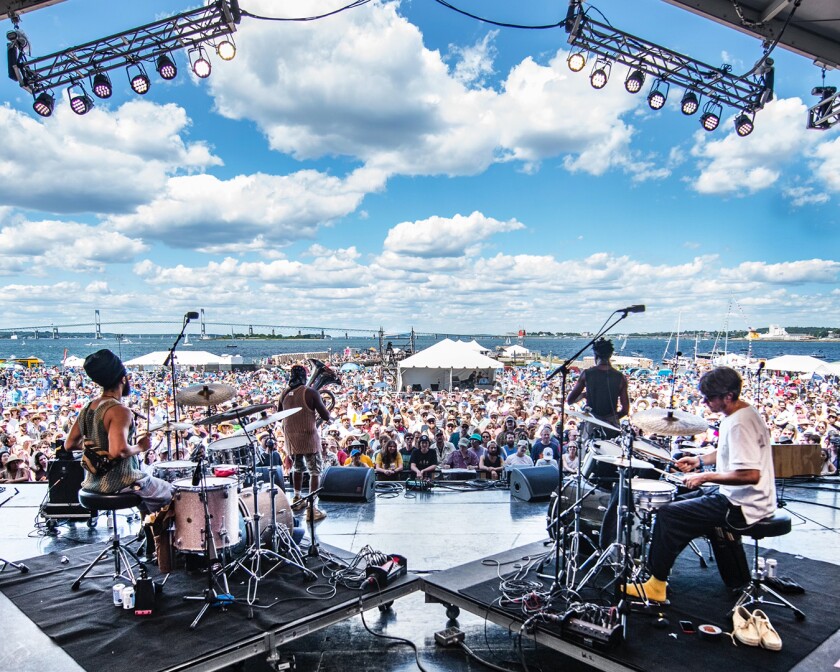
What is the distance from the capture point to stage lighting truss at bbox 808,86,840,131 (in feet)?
18.9

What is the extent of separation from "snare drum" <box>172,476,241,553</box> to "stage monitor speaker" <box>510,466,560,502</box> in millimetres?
3175

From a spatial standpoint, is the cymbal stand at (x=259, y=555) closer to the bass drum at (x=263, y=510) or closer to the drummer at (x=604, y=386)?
the bass drum at (x=263, y=510)

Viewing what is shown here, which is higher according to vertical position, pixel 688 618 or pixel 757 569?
pixel 757 569

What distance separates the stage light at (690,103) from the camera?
604 cm

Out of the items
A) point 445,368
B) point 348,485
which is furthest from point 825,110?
point 445,368

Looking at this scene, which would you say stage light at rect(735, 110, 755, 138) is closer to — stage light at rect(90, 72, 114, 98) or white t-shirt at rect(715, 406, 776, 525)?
white t-shirt at rect(715, 406, 776, 525)

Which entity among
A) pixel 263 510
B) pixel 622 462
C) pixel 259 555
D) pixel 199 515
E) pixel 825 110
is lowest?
pixel 259 555

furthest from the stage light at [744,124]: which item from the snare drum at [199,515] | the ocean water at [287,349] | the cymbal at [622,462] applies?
the ocean water at [287,349]

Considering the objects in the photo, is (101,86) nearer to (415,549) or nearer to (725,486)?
(415,549)

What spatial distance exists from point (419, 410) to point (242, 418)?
32.1 feet

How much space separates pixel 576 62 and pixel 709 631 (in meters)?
5.39

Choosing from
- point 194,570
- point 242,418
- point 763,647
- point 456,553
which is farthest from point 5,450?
point 763,647

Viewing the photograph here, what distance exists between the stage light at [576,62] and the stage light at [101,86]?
489cm

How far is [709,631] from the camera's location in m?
2.70
